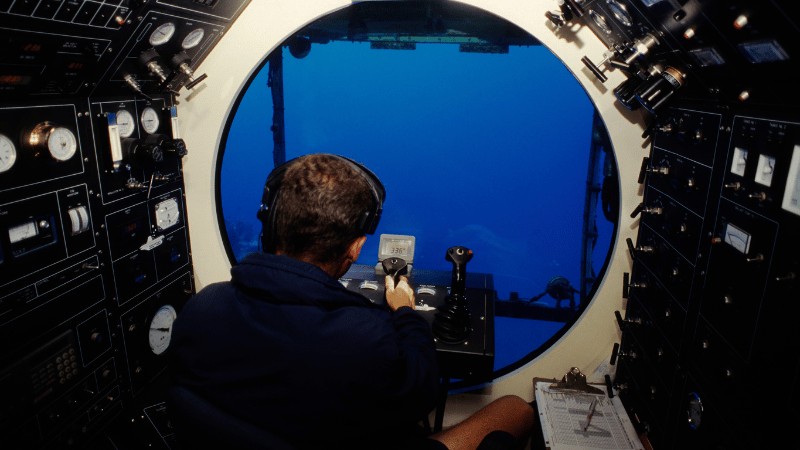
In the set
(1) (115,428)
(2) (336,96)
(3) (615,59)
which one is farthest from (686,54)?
(2) (336,96)

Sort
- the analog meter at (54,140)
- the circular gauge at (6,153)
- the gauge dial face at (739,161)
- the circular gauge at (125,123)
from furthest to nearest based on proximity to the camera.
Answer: the circular gauge at (125,123)
the analog meter at (54,140)
the circular gauge at (6,153)
the gauge dial face at (739,161)

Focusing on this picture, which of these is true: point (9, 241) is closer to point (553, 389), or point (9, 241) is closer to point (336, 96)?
point (553, 389)

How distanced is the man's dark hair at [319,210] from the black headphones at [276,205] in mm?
17

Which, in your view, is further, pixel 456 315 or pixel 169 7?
pixel 456 315

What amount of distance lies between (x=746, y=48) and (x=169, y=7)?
186 centimetres

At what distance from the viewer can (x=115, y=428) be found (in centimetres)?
209

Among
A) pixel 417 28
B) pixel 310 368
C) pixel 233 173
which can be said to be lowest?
pixel 233 173

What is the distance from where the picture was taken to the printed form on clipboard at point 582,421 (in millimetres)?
1964

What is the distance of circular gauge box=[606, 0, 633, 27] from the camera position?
166cm

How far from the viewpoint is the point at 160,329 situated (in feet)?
8.00

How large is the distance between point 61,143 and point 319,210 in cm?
125

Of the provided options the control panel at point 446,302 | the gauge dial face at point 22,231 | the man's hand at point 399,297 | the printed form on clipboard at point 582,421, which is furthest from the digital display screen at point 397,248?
the gauge dial face at point 22,231

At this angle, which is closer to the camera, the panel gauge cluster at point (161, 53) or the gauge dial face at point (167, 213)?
the panel gauge cluster at point (161, 53)

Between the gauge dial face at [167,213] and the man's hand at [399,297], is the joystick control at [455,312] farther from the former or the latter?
the gauge dial face at [167,213]
